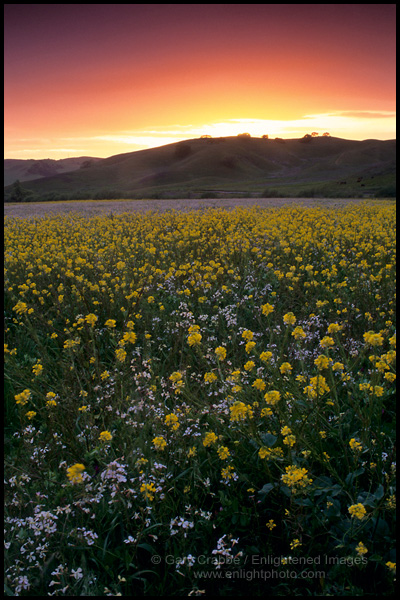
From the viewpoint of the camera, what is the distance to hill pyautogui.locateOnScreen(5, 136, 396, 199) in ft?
346

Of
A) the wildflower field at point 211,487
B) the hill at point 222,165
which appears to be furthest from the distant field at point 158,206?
the hill at point 222,165

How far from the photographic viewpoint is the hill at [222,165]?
105 m

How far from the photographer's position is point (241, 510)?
2.25 meters

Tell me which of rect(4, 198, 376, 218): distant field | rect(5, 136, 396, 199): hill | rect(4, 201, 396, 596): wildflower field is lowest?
rect(4, 201, 396, 596): wildflower field

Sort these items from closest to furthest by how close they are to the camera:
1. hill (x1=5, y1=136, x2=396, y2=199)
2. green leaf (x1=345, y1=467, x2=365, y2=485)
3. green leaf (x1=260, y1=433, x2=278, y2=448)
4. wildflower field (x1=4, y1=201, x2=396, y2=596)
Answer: wildflower field (x1=4, y1=201, x2=396, y2=596)
green leaf (x1=345, y1=467, x2=365, y2=485)
green leaf (x1=260, y1=433, x2=278, y2=448)
hill (x1=5, y1=136, x2=396, y2=199)

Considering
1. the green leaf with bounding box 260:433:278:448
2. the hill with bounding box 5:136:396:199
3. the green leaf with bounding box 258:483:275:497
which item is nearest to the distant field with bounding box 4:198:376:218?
the green leaf with bounding box 260:433:278:448

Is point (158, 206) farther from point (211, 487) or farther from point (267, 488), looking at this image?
point (267, 488)

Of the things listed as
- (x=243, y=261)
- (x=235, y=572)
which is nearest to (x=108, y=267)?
(x=243, y=261)

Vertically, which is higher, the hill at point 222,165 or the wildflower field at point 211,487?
the hill at point 222,165

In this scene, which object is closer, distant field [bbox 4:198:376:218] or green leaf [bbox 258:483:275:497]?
green leaf [bbox 258:483:275:497]

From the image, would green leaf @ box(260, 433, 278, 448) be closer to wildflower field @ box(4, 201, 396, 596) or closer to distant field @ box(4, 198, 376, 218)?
wildflower field @ box(4, 201, 396, 596)

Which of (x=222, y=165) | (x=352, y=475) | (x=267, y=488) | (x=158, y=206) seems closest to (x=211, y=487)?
(x=267, y=488)

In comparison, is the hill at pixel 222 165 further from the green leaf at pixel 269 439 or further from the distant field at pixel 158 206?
the green leaf at pixel 269 439

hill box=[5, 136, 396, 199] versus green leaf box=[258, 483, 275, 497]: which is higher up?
hill box=[5, 136, 396, 199]
